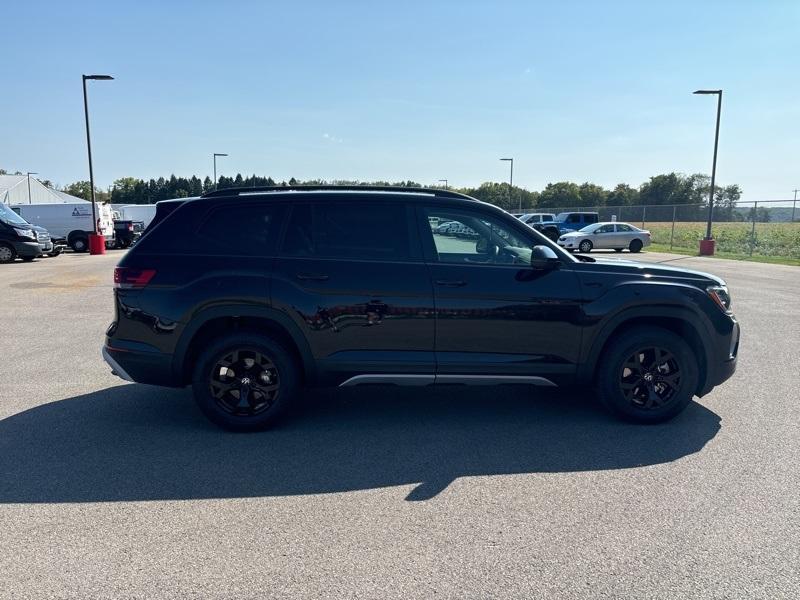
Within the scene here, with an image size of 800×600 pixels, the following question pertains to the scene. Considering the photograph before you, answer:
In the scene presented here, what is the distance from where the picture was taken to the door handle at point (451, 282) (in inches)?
176

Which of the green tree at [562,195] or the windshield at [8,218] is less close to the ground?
the green tree at [562,195]

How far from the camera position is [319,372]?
14.8 feet

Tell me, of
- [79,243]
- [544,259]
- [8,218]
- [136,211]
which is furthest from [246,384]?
[136,211]

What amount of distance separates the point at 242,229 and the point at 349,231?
88cm

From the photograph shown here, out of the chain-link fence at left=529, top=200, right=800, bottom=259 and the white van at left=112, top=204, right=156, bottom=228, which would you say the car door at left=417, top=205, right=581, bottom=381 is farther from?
the white van at left=112, top=204, right=156, bottom=228

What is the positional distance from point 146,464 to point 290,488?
1139 millimetres

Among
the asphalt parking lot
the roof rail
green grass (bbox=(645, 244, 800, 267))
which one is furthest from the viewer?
green grass (bbox=(645, 244, 800, 267))

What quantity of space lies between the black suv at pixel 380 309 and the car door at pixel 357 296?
0.01 meters

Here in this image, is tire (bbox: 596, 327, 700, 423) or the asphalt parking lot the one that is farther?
tire (bbox: 596, 327, 700, 423)

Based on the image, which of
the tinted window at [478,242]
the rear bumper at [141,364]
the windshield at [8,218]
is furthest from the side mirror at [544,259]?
the windshield at [8,218]

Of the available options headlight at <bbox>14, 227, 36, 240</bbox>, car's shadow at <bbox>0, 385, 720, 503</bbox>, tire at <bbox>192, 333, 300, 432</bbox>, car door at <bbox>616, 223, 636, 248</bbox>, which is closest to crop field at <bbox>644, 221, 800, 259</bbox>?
car door at <bbox>616, 223, 636, 248</bbox>

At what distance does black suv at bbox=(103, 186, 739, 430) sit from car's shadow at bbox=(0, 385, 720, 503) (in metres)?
0.36

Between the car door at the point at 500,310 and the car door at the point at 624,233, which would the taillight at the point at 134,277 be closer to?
the car door at the point at 500,310

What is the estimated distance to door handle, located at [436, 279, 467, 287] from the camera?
4.47m
